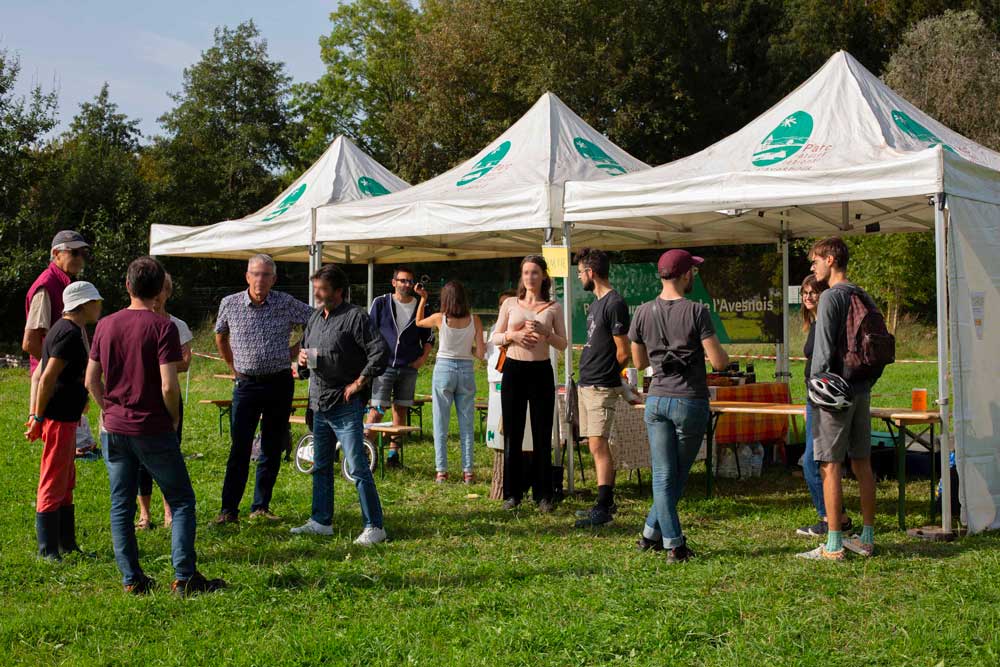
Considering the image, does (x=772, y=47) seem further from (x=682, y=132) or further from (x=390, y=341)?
(x=390, y=341)

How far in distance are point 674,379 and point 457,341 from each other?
297 cm

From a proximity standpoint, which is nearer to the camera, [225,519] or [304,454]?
[225,519]

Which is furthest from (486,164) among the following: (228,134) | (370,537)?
(228,134)

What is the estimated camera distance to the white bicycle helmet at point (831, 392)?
5223 mm

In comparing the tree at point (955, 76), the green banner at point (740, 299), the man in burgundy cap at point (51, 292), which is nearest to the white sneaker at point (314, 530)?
the man in burgundy cap at point (51, 292)

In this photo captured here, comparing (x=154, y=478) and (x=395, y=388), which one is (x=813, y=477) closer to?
(x=154, y=478)

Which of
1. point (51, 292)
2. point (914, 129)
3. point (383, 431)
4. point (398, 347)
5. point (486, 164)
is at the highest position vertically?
point (486, 164)

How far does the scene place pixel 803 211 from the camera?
881cm

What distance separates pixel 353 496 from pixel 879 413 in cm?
386

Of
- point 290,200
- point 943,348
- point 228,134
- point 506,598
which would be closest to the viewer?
point 506,598

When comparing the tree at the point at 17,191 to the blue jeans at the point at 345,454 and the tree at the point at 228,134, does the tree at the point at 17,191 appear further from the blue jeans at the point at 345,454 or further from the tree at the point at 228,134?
the blue jeans at the point at 345,454

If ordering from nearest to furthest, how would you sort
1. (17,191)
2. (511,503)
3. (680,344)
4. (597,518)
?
(680,344) < (597,518) < (511,503) < (17,191)

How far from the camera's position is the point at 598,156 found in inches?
367

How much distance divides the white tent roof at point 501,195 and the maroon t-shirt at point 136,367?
3372 mm
